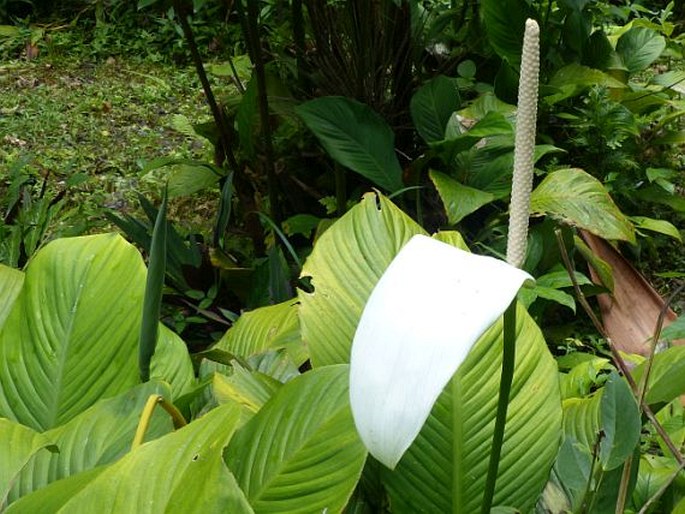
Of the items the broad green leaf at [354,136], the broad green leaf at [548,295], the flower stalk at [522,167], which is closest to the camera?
the flower stalk at [522,167]

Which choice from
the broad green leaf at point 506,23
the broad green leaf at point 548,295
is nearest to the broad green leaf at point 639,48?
the broad green leaf at point 506,23

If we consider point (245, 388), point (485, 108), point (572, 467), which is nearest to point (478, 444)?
point (572, 467)

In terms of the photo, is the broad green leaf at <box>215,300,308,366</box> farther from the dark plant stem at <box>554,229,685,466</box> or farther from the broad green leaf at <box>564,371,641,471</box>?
the broad green leaf at <box>564,371,641,471</box>

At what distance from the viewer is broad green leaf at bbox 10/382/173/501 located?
877mm

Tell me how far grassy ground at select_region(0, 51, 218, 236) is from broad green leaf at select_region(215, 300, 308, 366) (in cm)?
100

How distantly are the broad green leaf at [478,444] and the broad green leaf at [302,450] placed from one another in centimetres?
11

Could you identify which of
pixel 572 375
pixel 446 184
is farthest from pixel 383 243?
pixel 446 184

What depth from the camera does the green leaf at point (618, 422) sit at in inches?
25.4

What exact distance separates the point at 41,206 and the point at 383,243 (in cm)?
113

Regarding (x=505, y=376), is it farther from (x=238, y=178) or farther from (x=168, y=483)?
(x=238, y=178)

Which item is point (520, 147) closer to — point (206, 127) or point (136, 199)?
point (206, 127)

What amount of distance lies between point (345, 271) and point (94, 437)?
15.4 inches

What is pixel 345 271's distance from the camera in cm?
113

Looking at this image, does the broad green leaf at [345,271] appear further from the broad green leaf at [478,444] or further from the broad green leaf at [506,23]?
the broad green leaf at [506,23]
